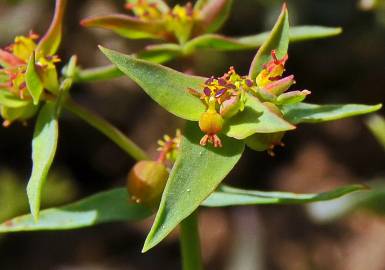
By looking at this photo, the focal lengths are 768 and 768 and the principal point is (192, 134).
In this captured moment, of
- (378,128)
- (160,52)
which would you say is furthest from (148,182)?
(378,128)

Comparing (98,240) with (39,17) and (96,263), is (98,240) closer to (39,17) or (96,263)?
(96,263)

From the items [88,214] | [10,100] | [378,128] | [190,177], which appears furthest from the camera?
[378,128]

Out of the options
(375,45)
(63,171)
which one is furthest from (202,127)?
(375,45)

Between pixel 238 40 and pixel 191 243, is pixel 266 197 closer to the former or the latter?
pixel 191 243

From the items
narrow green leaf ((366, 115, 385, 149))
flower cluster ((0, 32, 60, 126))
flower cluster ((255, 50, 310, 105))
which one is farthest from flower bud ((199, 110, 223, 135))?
narrow green leaf ((366, 115, 385, 149))

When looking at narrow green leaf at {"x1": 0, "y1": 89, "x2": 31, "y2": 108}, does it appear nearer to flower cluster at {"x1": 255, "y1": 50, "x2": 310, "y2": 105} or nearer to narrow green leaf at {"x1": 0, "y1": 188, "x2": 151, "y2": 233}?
narrow green leaf at {"x1": 0, "y1": 188, "x2": 151, "y2": 233}
